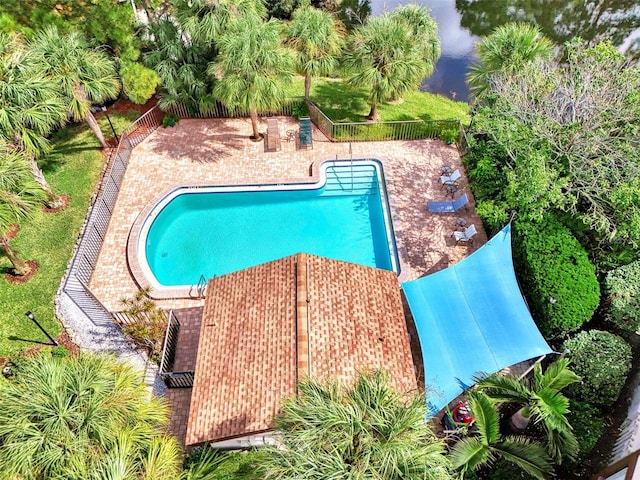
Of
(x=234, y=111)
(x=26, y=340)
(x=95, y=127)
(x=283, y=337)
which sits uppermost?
(x=95, y=127)

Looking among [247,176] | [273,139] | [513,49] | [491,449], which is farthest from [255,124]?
[491,449]

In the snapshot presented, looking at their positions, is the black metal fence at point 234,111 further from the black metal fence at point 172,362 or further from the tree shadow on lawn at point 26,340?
the tree shadow on lawn at point 26,340

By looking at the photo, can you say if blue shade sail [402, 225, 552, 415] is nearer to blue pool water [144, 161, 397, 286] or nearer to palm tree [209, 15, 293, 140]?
blue pool water [144, 161, 397, 286]

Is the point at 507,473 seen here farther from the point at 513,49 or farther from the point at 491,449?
the point at 513,49

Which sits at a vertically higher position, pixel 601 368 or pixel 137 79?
pixel 137 79

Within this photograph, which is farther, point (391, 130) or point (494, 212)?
point (391, 130)

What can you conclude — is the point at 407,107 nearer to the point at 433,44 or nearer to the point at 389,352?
the point at 433,44

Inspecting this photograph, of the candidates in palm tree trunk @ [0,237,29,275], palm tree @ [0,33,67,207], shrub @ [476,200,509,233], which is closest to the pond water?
shrub @ [476,200,509,233]

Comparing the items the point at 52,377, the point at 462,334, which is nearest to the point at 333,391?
the point at 52,377

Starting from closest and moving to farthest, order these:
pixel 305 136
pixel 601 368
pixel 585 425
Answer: pixel 585 425
pixel 601 368
pixel 305 136
